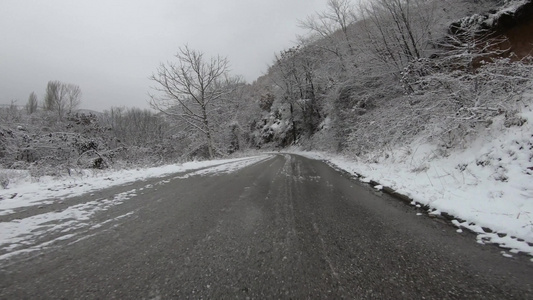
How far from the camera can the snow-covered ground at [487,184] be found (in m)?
3.09

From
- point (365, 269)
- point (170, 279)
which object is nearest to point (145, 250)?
point (170, 279)

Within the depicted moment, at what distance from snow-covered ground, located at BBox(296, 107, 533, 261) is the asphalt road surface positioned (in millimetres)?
418

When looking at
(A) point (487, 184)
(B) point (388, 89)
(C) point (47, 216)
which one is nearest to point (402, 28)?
(B) point (388, 89)

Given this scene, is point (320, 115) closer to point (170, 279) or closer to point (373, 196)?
point (373, 196)

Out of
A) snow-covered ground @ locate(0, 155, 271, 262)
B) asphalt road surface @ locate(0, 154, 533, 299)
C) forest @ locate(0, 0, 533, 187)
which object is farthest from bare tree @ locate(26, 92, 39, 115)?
asphalt road surface @ locate(0, 154, 533, 299)

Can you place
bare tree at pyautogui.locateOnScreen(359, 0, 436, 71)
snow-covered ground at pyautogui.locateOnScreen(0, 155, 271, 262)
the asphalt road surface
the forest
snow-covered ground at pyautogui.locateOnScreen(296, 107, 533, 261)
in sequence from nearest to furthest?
the asphalt road surface → snow-covered ground at pyautogui.locateOnScreen(0, 155, 271, 262) → snow-covered ground at pyautogui.locateOnScreen(296, 107, 533, 261) → the forest → bare tree at pyautogui.locateOnScreen(359, 0, 436, 71)

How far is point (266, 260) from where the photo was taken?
2404 mm

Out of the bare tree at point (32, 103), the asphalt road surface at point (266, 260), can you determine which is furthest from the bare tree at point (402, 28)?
the bare tree at point (32, 103)

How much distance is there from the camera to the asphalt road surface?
188 centimetres

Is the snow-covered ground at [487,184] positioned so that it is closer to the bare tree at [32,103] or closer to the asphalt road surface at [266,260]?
the asphalt road surface at [266,260]

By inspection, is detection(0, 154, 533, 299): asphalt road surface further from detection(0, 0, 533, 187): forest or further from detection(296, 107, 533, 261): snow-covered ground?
detection(0, 0, 533, 187): forest

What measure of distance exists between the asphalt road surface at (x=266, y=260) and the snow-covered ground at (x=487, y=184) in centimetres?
42

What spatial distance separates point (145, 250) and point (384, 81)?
46.8 feet

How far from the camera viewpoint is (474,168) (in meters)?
5.00
